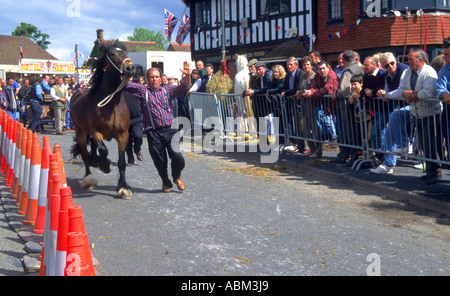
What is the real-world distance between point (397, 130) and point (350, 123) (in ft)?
4.08

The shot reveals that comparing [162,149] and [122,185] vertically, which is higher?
[162,149]

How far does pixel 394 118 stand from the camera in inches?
354

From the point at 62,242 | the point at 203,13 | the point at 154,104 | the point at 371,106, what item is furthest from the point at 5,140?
the point at 203,13

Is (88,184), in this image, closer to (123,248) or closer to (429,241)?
(123,248)

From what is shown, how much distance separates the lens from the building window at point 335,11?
22.6 m

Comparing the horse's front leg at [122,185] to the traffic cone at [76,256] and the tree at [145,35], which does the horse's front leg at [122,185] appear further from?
the tree at [145,35]

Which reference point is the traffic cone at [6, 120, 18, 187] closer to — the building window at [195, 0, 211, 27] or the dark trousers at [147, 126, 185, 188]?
the dark trousers at [147, 126, 185, 188]

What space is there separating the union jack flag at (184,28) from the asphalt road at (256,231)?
25.2 m

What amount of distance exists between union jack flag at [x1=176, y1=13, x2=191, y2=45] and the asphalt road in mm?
25224

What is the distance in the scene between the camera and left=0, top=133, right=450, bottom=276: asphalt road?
16.2ft

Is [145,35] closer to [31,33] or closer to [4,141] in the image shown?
[31,33]

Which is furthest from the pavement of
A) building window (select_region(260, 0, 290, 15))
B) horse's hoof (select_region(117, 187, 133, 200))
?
building window (select_region(260, 0, 290, 15))

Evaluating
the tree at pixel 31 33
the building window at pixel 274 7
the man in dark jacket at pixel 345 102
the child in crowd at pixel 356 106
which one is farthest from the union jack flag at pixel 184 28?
the tree at pixel 31 33
